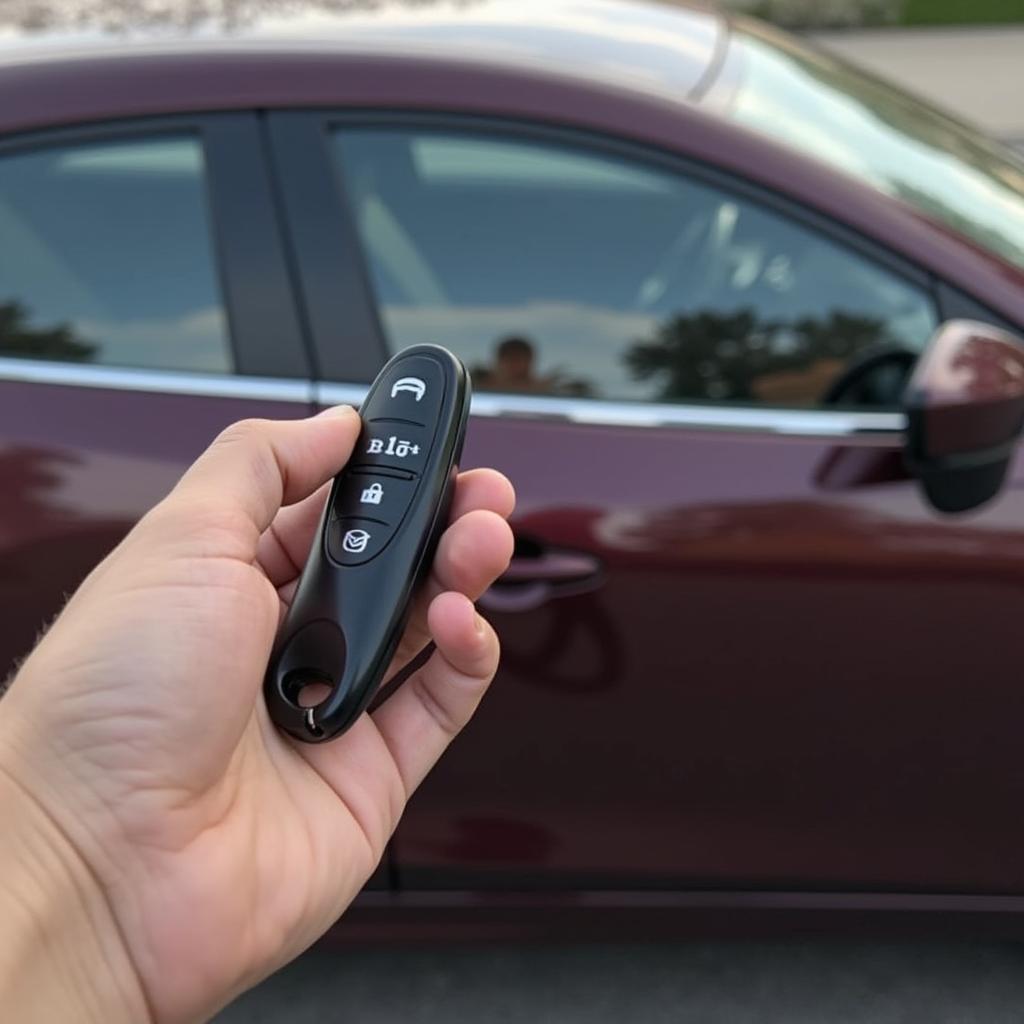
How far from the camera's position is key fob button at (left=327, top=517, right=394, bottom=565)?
4.20 ft

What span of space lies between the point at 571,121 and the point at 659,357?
379mm

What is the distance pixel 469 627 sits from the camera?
1.27m

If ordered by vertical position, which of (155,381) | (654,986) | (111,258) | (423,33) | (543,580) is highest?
(423,33)

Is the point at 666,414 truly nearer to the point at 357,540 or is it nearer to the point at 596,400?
the point at 596,400

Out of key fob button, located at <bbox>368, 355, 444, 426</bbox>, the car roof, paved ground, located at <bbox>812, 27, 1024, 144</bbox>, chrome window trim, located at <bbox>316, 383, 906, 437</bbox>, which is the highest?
the car roof

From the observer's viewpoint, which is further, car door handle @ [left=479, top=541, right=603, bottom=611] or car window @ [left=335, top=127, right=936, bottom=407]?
car window @ [left=335, top=127, right=936, bottom=407]

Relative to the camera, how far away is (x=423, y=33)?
2.10m

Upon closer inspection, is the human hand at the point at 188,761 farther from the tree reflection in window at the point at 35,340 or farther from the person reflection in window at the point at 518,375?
the tree reflection in window at the point at 35,340

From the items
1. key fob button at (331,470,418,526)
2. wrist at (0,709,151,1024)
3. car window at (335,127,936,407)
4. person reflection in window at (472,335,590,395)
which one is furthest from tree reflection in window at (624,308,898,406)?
wrist at (0,709,151,1024)

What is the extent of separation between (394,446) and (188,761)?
0.37 meters

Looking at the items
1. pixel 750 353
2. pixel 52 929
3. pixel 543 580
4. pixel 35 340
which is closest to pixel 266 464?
pixel 52 929

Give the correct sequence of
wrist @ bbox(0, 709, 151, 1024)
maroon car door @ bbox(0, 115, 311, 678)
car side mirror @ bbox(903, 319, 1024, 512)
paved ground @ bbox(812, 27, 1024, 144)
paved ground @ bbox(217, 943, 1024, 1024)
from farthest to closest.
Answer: paved ground @ bbox(812, 27, 1024, 144), paved ground @ bbox(217, 943, 1024, 1024), maroon car door @ bbox(0, 115, 311, 678), car side mirror @ bbox(903, 319, 1024, 512), wrist @ bbox(0, 709, 151, 1024)

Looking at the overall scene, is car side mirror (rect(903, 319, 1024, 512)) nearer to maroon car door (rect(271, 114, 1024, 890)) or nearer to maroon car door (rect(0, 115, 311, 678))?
maroon car door (rect(271, 114, 1024, 890))

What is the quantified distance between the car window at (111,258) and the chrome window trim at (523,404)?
1.3 inches
